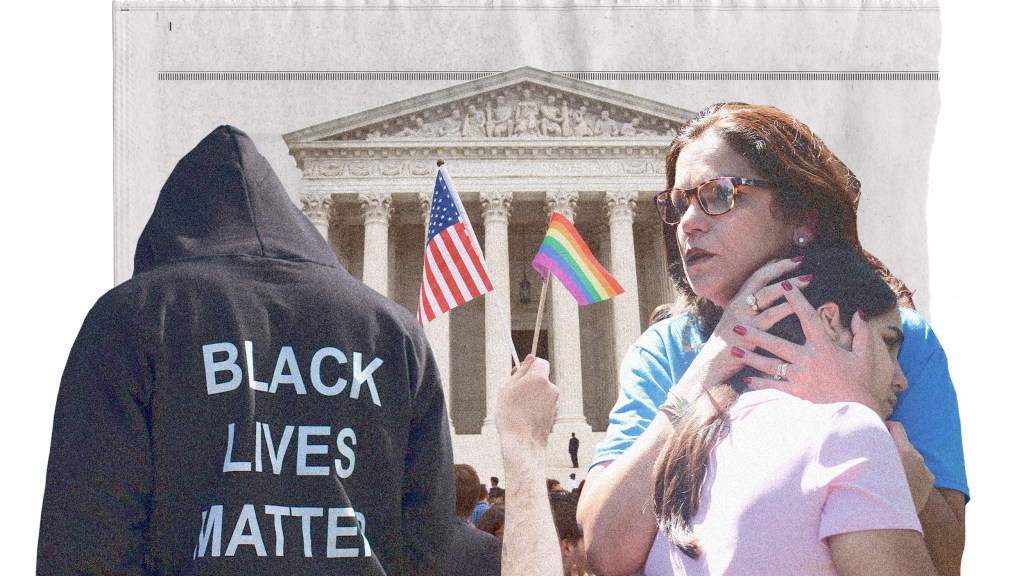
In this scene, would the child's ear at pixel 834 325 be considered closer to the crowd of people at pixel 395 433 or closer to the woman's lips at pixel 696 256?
the crowd of people at pixel 395 433

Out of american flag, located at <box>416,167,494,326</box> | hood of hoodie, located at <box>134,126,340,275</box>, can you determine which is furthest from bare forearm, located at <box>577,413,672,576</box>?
american flag, located at <box>416,167,494,326</box>

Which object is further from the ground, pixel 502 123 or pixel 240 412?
pixel 502 123

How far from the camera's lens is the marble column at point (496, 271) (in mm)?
18984

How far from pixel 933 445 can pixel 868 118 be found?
505 centimetres

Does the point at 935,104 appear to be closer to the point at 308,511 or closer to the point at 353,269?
the point at 308,511

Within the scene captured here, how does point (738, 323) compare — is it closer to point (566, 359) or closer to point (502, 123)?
point (566, 359)

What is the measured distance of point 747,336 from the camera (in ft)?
7.70

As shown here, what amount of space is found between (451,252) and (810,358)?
2094 millimetres

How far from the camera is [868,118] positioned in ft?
22.6

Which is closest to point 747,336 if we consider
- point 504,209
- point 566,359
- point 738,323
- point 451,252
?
point 738,323

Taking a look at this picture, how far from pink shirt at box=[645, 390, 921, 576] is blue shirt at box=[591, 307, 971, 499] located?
36 cm

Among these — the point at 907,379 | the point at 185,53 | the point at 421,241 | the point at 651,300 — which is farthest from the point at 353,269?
the point at 907,379

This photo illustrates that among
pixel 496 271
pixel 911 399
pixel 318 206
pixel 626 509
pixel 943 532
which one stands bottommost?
pixel 943 532

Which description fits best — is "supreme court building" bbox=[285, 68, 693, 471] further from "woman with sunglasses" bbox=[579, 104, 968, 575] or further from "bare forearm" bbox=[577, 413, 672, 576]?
"bare forearm" bbox=[577, 413, 672, 576]
